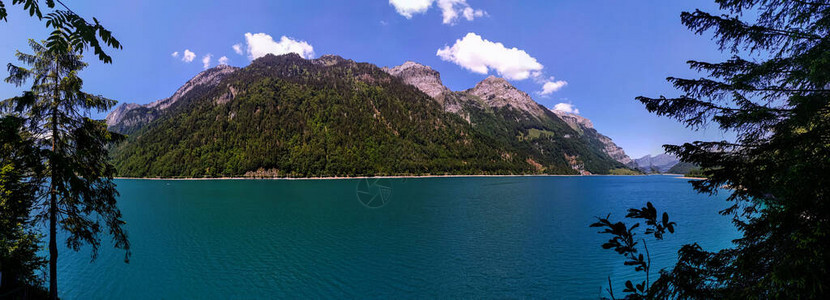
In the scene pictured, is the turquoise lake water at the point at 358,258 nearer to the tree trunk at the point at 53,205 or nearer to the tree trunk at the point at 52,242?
the tree trunk at the point at 52,242

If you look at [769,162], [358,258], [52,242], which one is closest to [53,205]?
[52,242]

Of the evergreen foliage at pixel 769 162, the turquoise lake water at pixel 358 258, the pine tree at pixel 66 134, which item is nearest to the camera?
the evergreen foliage at pixel 769 162

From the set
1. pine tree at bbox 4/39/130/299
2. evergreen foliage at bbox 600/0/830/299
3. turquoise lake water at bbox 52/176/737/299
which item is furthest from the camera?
turquoise lake water at bbox 52/176/737/299

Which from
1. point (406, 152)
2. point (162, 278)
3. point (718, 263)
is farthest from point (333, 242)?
point (406, 152)

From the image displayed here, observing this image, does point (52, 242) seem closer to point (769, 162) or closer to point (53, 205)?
point (53, 205)

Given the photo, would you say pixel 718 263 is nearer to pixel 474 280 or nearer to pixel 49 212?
pixel 474 280

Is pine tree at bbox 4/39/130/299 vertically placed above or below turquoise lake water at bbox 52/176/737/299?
above

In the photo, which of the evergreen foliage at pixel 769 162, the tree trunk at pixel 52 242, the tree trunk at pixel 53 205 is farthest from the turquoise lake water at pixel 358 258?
the evergreen foliage at pixel 769 162

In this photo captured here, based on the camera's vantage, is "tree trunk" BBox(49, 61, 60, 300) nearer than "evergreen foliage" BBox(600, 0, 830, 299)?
No

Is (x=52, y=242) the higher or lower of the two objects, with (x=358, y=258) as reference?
higher

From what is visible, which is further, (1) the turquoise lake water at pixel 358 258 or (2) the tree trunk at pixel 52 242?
(1) the turquoise lake water at pixel 358 258

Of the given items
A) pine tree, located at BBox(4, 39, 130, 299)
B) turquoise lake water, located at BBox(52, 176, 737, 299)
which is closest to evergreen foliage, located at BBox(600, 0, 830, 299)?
turquoise lake water, located at BBox(52, 176, 737, 299)

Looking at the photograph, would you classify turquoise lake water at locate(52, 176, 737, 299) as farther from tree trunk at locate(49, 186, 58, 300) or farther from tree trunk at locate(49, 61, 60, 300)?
tree trunk at locate(49, 61, 60, 300)

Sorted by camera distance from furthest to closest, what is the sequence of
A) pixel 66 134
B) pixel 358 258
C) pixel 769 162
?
pixel 358 258 → pixel 66 134 → pixel 769 162
